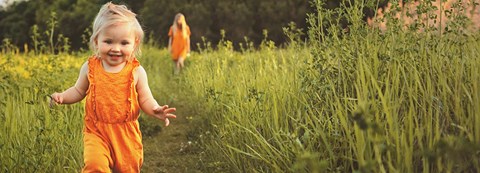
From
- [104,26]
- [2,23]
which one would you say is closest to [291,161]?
[104,26]

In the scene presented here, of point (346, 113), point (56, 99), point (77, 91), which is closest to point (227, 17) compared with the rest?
point (77, 91)

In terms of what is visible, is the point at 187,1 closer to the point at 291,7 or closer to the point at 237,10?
the point at 237,10

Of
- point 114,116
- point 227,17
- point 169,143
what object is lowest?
point 169,143

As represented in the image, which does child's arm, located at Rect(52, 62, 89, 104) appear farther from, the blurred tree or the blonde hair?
the blurred tree

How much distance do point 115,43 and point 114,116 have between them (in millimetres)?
454

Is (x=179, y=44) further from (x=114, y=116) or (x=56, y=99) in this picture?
(x=114, y=116)

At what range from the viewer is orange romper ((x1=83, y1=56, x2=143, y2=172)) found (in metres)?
3.45

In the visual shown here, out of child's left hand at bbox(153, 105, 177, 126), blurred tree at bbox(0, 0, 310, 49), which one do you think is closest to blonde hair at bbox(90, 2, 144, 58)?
child's left hand at bbox(153, 105, 177, 126)

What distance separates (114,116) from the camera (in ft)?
11.4

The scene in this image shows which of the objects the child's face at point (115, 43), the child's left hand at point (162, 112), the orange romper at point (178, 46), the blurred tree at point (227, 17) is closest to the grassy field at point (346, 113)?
the child's left hand at point (162, 112)

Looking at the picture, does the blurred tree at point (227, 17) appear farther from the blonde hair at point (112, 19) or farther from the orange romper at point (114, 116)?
the orange romper at point (114, 116)

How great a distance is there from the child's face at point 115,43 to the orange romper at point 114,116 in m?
0.08

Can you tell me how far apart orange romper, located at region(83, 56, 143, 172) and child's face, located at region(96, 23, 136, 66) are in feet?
0.25

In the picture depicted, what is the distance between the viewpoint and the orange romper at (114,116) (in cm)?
345
